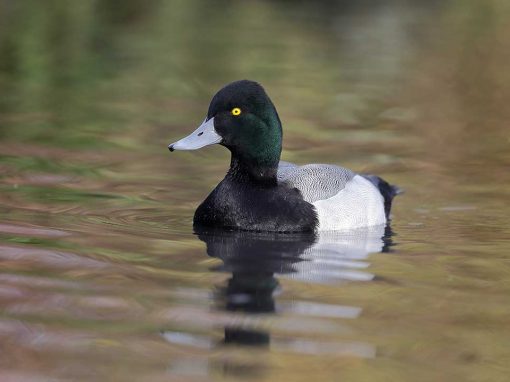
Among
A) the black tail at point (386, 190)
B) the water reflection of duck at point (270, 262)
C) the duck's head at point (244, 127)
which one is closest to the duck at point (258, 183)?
the duck's head at point (244, 127)

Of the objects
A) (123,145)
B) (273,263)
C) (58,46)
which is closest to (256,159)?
(273,263)

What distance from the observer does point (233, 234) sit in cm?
872

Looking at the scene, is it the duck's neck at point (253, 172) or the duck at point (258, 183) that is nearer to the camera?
the duck at point (258, 183)

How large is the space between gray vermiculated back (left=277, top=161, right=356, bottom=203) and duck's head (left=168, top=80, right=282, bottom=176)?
0.66 ft

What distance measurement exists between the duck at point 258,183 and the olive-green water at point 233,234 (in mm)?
199

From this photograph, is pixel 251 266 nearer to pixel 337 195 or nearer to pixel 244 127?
pixel 244 127

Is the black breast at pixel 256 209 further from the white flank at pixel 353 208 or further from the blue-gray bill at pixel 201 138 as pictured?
the blue-gray bill at pixel 201 138

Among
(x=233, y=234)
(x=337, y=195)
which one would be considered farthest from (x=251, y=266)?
(x=337, y=195)

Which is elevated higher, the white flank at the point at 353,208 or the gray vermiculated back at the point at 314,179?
the gray vermiculated back at the point at 314,179

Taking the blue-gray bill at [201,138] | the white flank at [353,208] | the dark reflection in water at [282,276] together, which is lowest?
the dark reflection in water at [282,276]

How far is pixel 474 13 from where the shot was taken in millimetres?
25781

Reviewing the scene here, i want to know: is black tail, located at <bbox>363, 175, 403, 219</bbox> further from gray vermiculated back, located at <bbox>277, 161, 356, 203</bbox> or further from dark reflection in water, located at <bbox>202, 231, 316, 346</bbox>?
dark reflection in water, located at <bbox>202, 231, 316, 346</bbox>

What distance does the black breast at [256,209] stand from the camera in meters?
8.80

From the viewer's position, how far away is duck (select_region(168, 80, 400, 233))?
29.0ft
